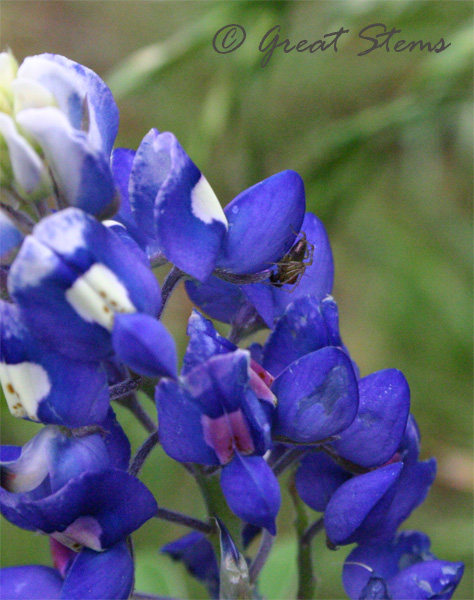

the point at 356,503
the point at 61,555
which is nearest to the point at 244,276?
the point at 356,503

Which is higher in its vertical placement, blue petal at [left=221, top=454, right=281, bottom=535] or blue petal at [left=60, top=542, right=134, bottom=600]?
blue petal at [left=221, top=454, right=281, bottom=535]

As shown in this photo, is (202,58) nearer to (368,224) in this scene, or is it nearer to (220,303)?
(368,224)

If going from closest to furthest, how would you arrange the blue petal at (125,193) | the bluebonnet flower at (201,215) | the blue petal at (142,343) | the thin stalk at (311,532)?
1. the blue petal at (142,343)
2. the bluebonnet flower at (201,215)
3. the blue petal at (125,193)
4. the thin stalk at (311,532)

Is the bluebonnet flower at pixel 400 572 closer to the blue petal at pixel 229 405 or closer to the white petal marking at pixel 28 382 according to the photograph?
the blue petal at pixel 229 405

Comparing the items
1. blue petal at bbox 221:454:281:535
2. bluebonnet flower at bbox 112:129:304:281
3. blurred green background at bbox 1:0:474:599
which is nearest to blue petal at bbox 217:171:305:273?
bluebonnet flower at bbox 112:129:304:281

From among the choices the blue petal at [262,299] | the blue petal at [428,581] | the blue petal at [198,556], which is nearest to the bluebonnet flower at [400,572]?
the blue petal at [428,581]

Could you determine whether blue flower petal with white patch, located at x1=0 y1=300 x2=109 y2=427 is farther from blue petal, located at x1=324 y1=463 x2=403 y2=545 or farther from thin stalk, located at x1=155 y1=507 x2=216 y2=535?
blue petal, located at x1=324 y1=463 x2=403 y2=545

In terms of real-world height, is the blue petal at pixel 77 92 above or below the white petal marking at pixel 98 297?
above
